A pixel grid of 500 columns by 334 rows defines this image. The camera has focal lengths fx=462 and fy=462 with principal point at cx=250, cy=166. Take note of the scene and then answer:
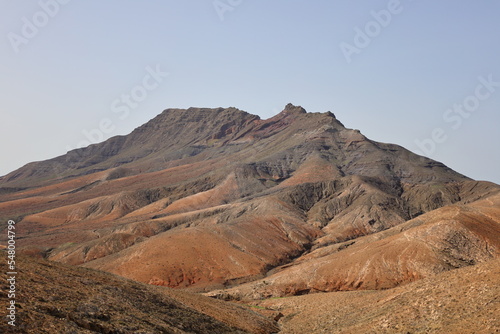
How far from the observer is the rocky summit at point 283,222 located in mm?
49000

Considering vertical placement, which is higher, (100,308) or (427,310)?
(100,308)

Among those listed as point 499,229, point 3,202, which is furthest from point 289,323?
point 3,202

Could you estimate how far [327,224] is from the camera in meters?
95.8

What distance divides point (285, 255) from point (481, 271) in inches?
2109

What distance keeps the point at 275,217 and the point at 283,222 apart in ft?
6.73

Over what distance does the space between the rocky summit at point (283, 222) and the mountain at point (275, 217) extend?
0.27 m

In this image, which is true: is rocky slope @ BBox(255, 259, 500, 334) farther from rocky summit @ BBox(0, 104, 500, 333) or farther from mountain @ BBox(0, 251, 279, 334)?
mountain @ BBox(0, 251, 279, 334)

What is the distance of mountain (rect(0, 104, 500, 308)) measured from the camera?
171 feet

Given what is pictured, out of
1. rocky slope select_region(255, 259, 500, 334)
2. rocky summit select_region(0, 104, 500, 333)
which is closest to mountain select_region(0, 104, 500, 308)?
rocky summit select_region(0, 104, 500, 333)

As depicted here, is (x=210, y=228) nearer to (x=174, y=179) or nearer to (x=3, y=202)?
(x=174, y=179)

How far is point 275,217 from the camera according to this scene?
3570 inches
